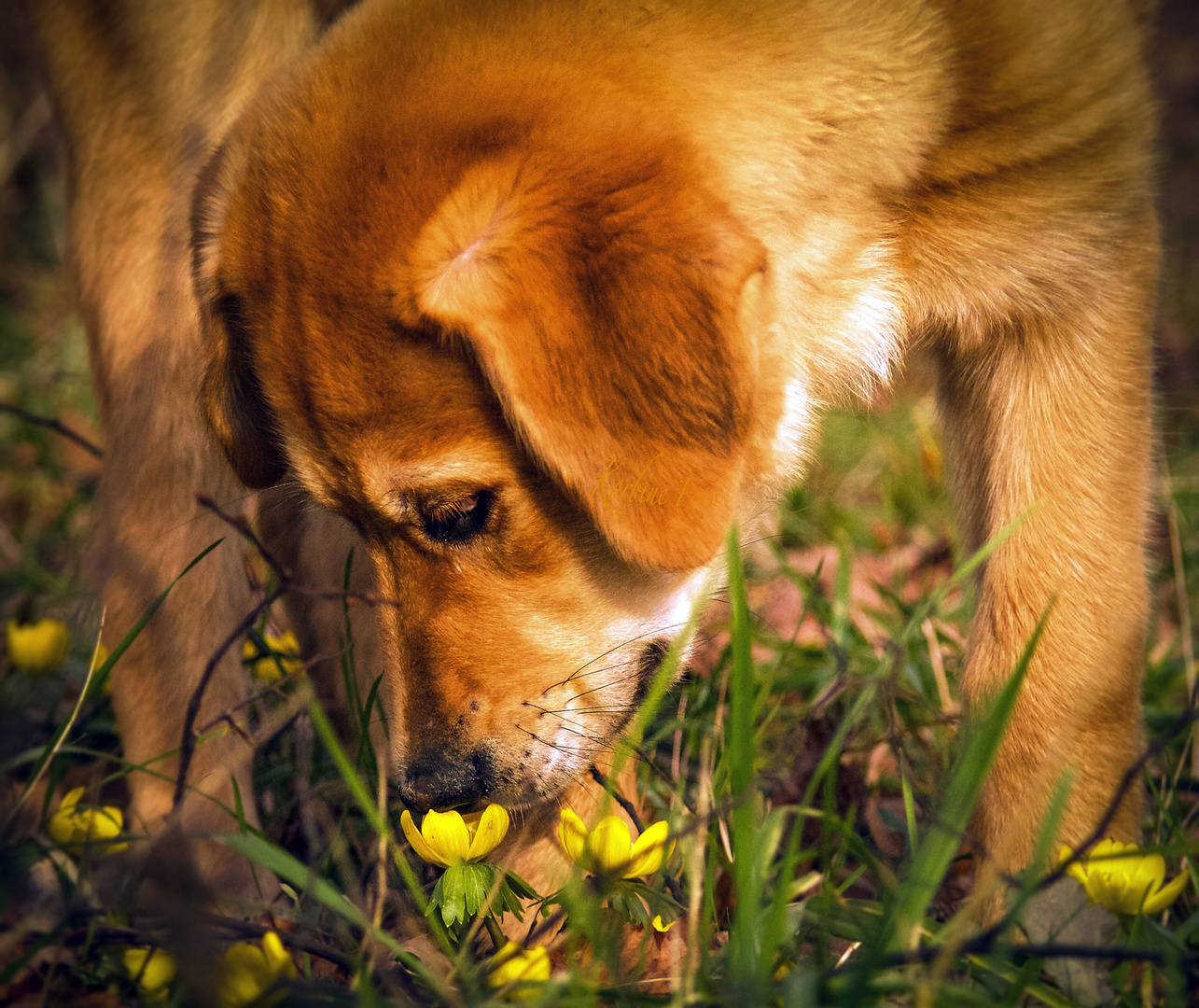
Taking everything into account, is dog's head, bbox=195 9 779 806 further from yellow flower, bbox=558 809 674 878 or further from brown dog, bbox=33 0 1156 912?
yellow flower, bbox=558 809 674 878

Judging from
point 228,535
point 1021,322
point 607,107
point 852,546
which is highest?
point 607,107

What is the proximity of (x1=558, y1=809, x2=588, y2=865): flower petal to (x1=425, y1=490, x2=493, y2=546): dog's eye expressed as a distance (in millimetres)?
491

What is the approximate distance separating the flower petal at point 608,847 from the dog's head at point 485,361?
0.37 metres

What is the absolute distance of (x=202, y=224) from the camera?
1.73m

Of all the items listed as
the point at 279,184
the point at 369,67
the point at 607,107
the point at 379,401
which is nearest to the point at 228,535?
the point at 379,401

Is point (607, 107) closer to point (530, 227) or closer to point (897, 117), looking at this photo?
point (530, 227)

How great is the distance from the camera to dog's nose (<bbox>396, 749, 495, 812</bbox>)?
158cm

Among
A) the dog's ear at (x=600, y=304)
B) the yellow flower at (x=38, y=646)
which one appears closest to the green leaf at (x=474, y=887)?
the dog's ear at (x=600, y=304)

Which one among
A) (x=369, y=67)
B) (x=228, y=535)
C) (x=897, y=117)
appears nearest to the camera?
(x=369, y=67)

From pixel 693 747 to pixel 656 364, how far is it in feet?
2.64

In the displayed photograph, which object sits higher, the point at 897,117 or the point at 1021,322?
the point at 897,117

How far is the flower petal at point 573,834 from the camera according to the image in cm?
130

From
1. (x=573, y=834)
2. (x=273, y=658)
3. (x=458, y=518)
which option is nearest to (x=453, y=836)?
(x=573, y=834)

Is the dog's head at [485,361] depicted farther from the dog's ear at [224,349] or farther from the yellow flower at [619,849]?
the yellow flower at [619,849]
